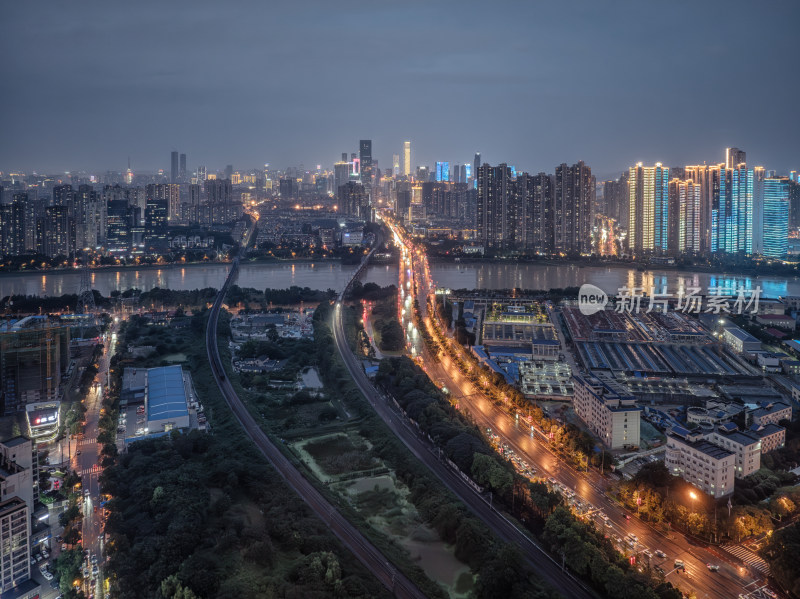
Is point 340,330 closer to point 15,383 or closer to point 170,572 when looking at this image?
point 15,383

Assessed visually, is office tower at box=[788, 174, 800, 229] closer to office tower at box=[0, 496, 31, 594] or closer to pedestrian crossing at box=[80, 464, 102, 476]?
pedestrian crossing at box=[80, 464, 102, 476]

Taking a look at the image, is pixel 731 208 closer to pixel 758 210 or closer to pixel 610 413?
pixel 758 210

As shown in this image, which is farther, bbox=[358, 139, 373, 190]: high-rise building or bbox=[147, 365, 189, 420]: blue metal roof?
bbox=[358, 139, 373, 190]: high-rise building

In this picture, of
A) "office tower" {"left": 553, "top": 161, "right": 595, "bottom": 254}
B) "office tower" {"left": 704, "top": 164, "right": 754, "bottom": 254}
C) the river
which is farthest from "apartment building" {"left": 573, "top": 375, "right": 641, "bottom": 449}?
"office tower" {"left": 704, "top": 164, "right": 754, "bottom": 254}

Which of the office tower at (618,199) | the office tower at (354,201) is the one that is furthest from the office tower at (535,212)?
the office tower at (354,201)

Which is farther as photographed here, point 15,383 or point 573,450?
point 15,383

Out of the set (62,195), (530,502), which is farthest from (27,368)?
(62,195)

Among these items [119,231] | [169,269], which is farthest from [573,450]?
[119,231]

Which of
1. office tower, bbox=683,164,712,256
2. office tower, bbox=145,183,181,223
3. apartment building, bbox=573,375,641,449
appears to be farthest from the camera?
A: office tower, bbox=145,183,181,223
